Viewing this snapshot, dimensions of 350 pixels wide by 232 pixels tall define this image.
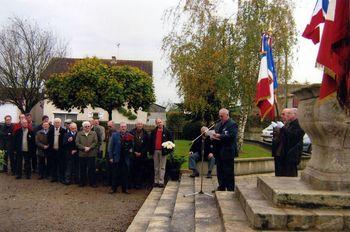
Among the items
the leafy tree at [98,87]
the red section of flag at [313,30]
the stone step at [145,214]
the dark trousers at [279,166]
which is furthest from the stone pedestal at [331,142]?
the leafy tree at [98,87]

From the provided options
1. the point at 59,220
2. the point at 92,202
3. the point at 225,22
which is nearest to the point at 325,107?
the point at 59,220

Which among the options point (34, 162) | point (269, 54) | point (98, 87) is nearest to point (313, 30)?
point (269, 54)

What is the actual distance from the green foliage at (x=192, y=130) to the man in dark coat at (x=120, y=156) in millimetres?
17723

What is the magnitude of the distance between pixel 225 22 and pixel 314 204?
15892mm

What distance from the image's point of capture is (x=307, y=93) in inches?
255

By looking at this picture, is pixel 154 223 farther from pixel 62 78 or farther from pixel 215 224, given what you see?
pixel 62 78

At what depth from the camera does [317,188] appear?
5914mm

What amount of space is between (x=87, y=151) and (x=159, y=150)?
2.05 meters

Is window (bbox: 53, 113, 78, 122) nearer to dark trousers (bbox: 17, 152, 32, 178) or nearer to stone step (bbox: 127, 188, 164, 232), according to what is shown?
dark trousers (bbox: 17, 152, 32, 178)

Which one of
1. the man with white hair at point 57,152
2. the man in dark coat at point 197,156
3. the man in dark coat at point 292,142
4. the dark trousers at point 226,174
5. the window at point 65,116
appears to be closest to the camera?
the man in dark coat at point 292,142

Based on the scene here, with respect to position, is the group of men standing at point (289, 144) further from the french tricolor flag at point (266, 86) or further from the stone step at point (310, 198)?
the stone step at point (310, 198)

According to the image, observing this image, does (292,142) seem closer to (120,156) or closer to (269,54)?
(269,54)

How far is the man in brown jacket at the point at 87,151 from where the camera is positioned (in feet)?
39.5

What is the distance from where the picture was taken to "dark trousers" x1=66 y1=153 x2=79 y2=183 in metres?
12.5
